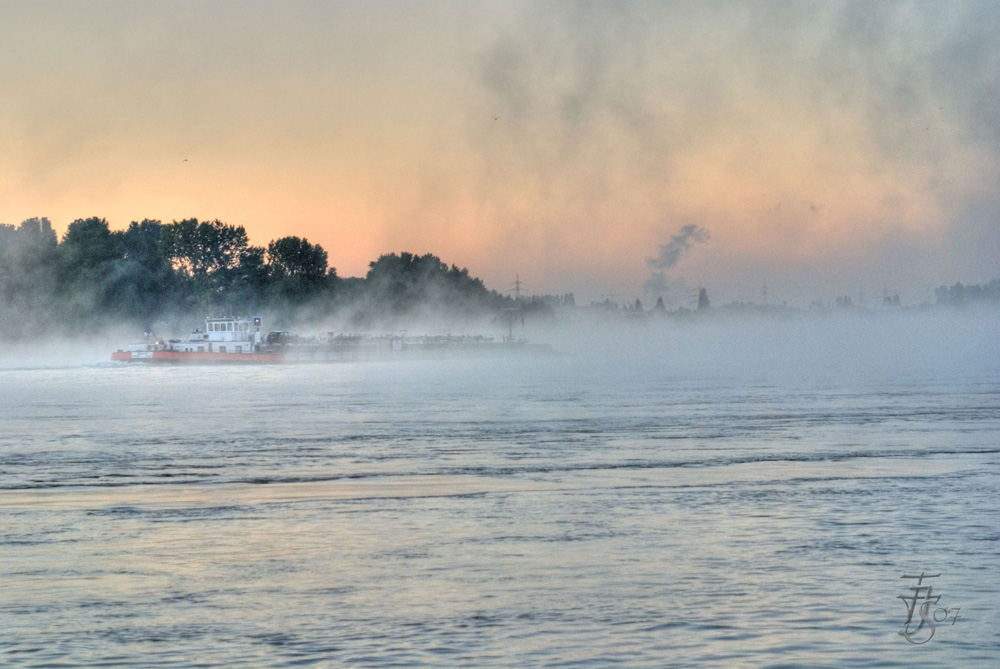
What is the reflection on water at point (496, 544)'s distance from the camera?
16.7 m

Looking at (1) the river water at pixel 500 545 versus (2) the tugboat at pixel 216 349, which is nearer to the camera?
(1) the river water at pixel 500 545

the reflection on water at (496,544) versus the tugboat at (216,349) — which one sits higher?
the tugboat at (216,349)

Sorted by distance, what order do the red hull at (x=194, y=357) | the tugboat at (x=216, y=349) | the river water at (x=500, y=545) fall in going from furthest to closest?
the tugboat at (x=216, y=349), the red hull at (x=194, y=357), the river water at (x=500, y=545)

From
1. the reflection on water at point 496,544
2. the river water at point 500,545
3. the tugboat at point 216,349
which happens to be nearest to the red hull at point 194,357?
the tugboat at point 216,349

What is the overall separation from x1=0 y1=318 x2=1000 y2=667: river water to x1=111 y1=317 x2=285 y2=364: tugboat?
111340 millimetres

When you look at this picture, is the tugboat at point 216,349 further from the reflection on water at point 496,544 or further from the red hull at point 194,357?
the reflection on water at point 496,544

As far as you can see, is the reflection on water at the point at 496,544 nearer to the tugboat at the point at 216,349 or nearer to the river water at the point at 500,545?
the river water at the point at 500,545

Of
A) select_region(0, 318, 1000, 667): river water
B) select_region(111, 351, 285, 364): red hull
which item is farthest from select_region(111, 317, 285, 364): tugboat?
select_region(0, 318, 1000, 667): river water

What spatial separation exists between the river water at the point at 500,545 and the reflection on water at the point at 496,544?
8 centimetres

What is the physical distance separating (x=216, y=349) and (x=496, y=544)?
5787 inches

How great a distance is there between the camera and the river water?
16672 mm

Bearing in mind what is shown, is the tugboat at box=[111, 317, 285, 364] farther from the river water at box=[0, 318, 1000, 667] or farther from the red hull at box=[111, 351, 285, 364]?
the river water at box=[0, 318, 1000, 667]

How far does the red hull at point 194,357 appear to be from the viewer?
160 meters

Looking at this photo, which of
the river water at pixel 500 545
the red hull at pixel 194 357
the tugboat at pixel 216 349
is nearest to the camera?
the river water at pixel 500 545
